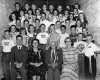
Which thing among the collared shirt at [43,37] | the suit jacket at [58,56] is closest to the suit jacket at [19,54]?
the suit jacket at [58,56]

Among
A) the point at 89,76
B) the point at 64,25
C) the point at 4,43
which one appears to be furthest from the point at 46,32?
the point at 89,76

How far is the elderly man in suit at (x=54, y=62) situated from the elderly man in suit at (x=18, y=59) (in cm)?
56

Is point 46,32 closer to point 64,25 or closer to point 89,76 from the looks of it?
point 64,25

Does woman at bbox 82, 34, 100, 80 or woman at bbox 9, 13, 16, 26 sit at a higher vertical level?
woman at bbox 9, 13, 16, 26

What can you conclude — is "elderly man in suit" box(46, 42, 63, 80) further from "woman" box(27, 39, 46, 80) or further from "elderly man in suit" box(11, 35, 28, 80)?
→ "elderly man in suit" box(11, 35, 28, 80)

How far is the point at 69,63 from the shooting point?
8.01 m

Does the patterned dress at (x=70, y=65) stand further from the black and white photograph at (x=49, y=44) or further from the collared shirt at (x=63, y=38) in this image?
the collared shirt at (x=63, y=38)

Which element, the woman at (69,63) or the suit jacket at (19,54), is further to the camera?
the woman at (69,63)

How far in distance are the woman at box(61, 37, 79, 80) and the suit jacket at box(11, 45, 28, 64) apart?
1056mm

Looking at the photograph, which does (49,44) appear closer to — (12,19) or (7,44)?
(7,44)

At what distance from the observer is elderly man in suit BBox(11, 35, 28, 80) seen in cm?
755

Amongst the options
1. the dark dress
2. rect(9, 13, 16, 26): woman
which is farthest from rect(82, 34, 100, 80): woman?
rect(9, 13, 16, 26): woman

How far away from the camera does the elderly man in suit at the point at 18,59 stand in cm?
755

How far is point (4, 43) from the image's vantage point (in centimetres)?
811
